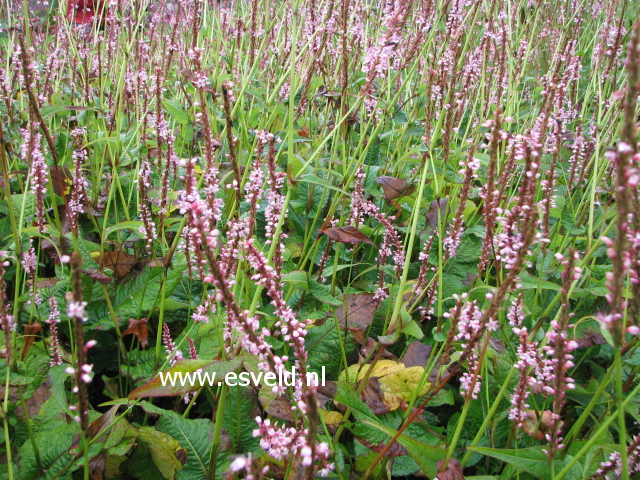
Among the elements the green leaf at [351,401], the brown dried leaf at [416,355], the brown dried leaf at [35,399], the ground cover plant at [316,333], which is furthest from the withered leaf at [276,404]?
the brown dried leaf at [35,399]

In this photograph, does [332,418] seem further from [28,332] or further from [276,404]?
[28,332]

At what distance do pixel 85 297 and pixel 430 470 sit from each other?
1.46 meters

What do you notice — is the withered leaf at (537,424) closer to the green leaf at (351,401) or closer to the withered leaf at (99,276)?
the green leaf at (351,401)

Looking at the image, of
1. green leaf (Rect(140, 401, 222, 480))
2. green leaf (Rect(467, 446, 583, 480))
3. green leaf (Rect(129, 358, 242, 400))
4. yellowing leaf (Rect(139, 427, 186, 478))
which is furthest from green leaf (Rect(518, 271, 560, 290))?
yellowing leaf (Rect(139, 427, 186, 478))

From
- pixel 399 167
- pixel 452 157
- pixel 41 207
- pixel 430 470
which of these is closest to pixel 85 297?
pixel 41 207

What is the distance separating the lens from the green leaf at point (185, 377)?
1.08 m

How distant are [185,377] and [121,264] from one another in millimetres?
1096

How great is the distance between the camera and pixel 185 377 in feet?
3.74

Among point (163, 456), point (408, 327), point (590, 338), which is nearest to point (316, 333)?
point (408, 327)

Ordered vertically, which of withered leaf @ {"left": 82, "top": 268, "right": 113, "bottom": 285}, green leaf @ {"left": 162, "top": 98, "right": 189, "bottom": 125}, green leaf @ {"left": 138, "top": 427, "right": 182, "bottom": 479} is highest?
green leaf @ {"left": 162, "top": 98, "right": 189, "bottom": 125}

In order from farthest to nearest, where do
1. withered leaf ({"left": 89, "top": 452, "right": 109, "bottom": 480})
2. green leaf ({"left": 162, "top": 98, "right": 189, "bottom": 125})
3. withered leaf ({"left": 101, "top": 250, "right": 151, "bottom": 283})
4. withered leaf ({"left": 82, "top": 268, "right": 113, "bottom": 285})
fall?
green leaf ({"left": 162, "top": 98, "right": 189, "bottom": 125}) < withered leaf ({"left": 101, "top": 250, "right": 151, "bottom": 283}) < withered leaf ({"left": 82, "top": 268, "right": 113, "bottom": 285}) < withered leaf ({"left": 89, "top": 452, "right": 109, "bottom": 480})

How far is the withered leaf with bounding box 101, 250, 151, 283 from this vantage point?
2.04 meters

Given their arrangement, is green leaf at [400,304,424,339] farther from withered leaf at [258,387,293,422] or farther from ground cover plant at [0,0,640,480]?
withered leaf at [258,387,293,422]

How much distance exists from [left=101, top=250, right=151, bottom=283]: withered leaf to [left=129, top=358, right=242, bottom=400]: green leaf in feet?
3.22
